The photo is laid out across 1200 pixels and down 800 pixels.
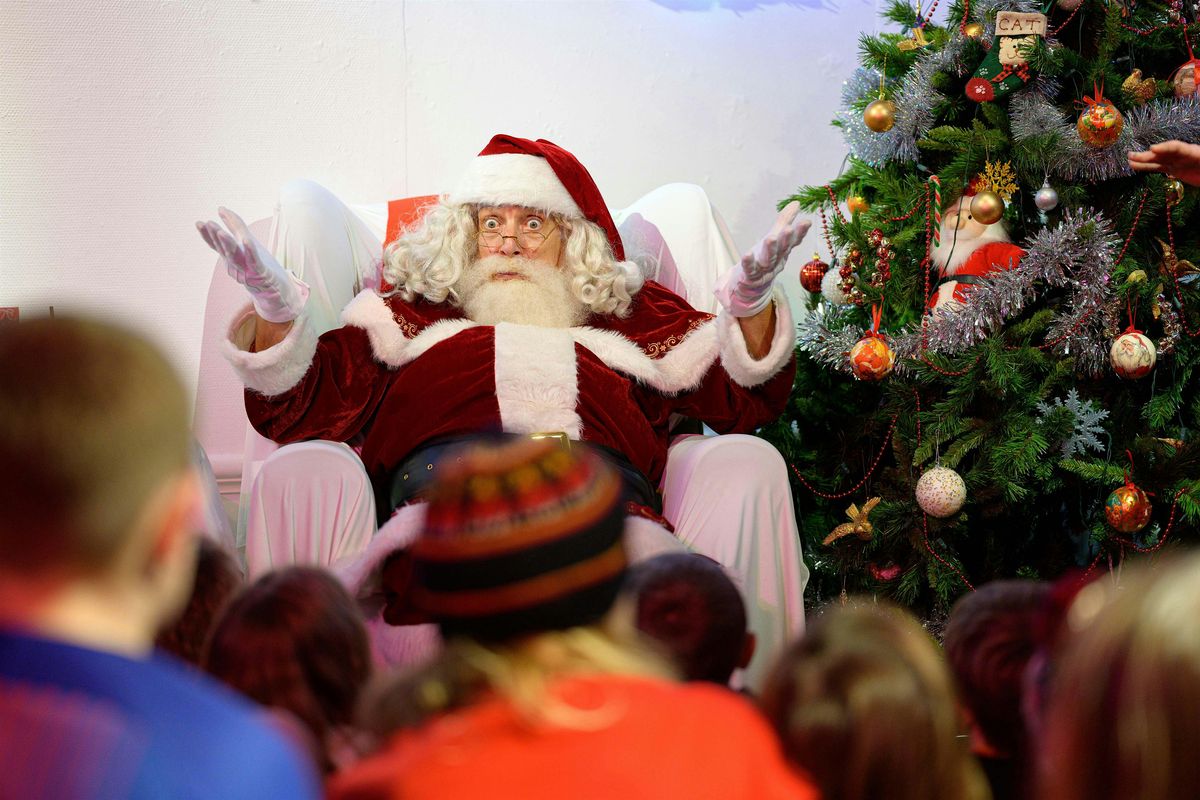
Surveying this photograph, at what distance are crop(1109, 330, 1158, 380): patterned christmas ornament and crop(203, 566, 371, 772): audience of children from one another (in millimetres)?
2247

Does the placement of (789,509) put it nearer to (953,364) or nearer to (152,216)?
(953,364)

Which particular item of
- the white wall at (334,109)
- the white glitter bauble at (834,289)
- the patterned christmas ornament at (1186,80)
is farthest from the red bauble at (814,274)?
the patterned christmas ornament at (1186,80)

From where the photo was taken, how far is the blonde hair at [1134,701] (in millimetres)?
933

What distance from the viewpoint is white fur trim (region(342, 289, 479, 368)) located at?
3.01 metres

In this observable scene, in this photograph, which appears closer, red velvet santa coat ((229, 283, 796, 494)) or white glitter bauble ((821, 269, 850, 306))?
red velvet santa coat ((229, 283, 796, 494))

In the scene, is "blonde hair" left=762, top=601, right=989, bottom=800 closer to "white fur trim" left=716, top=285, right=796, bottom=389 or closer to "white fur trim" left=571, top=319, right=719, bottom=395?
"white fur trim" left=716, top=285, right=796, bottom=389

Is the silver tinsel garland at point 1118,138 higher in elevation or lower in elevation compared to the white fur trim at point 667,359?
higher

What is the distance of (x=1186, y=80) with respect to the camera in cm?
304

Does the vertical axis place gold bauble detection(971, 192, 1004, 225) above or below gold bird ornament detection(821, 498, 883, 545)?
above

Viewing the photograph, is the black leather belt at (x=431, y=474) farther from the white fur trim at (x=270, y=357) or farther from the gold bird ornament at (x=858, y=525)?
the gold bird ornament at (x=858, y=525)

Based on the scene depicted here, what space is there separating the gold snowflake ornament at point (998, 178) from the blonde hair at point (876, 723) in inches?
86.3

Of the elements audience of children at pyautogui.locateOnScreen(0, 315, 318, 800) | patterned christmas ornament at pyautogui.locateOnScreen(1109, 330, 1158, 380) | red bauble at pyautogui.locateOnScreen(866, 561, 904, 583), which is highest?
audience of children at pyautogui.locateOnScreen(0, 315, 318, 800)

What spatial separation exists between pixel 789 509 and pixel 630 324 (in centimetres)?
76

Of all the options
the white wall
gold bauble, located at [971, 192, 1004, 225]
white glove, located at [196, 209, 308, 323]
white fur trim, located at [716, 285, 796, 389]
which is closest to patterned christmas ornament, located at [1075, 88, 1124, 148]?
gold bauble, located at [971, 192, 1004, 225]
